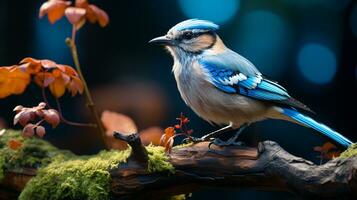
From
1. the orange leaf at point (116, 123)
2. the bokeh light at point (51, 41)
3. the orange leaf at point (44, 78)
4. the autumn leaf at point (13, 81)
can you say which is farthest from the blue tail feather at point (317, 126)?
the bokeh light at point (51, 41)

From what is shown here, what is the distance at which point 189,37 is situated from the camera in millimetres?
1937

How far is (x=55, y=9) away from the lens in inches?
76.8

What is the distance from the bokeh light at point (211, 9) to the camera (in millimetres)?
2297

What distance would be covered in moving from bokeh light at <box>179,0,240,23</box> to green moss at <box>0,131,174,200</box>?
2.72 feet

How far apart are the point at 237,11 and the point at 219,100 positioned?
66 cm

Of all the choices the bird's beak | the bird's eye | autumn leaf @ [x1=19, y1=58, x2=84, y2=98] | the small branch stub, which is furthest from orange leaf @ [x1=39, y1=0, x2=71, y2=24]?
the small branch stub

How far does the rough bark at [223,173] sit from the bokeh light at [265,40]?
30.8 inches

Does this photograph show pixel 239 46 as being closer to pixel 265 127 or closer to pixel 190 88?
pixel 265 127

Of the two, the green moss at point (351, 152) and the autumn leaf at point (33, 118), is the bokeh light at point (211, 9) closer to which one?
the autumn leaf at point (33, 118)

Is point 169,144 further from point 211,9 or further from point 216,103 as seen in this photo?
point 211,9

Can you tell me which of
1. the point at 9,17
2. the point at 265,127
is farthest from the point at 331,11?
the point at 9,17

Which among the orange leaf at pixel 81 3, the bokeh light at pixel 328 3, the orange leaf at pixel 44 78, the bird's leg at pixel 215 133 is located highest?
the bokeh light at pixel 328 3

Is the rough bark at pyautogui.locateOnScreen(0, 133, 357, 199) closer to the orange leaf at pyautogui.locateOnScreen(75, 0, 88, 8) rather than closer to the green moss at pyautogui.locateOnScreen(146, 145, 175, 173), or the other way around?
the green moss at pyautogui.locateOnScreen(146, 145, 175, 173)

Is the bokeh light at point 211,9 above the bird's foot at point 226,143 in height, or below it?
above
